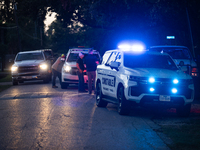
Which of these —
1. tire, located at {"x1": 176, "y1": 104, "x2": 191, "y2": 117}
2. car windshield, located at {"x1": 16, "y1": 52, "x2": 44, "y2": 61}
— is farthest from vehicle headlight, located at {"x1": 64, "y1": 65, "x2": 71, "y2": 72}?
tire, located at {"x1": 176, "y1": 104, "x2": 191, "y2": 117}

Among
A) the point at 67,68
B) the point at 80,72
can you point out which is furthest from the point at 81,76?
the point at 67,68

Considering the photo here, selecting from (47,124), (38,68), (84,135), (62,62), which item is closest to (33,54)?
(38,68)

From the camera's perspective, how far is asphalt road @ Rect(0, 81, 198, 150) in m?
7.27

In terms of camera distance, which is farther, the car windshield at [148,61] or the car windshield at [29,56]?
the car windshield at [29,56]

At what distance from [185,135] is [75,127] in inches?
102

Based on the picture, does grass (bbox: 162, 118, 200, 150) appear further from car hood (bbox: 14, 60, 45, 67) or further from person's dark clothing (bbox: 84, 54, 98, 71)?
car hood (bbox: 14, 60, 45, 67)

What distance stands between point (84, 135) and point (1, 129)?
2127mm

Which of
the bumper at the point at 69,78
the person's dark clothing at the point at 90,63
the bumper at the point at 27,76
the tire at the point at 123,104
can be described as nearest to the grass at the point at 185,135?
the tire at the point at 123,104

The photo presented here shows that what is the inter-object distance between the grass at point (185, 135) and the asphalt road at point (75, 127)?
22 centimetres

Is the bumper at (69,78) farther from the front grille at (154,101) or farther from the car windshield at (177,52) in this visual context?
the front grille at (154,101)

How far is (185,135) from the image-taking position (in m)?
8.09

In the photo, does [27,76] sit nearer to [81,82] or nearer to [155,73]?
[81,82]

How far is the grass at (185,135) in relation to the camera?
7.14m

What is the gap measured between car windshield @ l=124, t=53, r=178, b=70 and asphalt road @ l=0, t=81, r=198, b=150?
144 centimetres
